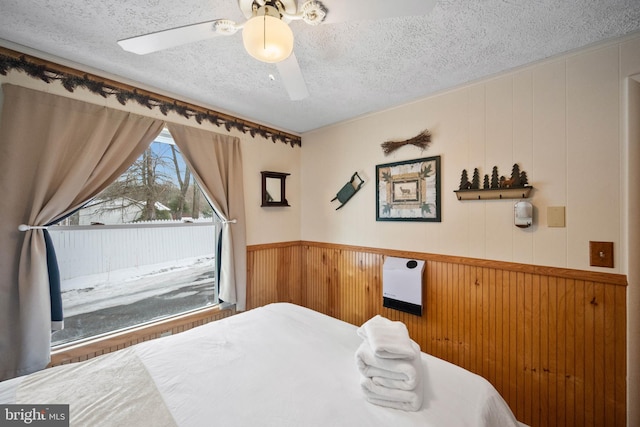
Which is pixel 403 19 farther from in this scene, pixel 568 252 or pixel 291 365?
pixel 291 365

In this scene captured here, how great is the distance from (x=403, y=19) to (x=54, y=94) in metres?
2.16

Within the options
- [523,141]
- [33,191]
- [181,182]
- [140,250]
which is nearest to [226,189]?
[181,182]

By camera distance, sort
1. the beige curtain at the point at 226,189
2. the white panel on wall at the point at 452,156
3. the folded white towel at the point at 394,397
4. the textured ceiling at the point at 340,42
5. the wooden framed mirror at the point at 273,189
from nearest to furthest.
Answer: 1. the folded white towel at the point at 394,397
2. the textured ceiling at the point at 340,42
3. the white panel on wall at the point at 452,156
4. the beige curtain at the point at 226,189
5. the wooden framed mirror at the point at 273,189

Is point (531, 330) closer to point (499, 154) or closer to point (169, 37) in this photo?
point (499, 154)

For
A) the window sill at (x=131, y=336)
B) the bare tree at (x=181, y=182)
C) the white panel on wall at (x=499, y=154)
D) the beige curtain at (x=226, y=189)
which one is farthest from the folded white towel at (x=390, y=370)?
the bare tree at (x=181, y=182)

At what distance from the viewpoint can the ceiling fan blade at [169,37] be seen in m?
1.04

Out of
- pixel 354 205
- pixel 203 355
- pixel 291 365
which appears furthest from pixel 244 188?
pixel 291 365

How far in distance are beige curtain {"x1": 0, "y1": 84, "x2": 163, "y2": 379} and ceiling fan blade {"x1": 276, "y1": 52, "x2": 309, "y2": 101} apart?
1403mm

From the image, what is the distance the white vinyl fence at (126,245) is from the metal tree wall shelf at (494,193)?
220 centimetres

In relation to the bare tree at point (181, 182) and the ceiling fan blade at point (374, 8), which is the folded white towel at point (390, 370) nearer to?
the ceiling fan blade at point (374, 8)

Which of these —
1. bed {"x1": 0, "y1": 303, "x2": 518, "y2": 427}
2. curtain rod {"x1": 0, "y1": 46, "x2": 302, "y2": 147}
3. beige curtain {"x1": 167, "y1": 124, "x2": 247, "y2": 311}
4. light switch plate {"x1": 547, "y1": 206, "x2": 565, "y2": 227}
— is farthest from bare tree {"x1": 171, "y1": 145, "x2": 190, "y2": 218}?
light switch plate {"x1": 547, "y1": 206, "x2": 565, "y2": 227}

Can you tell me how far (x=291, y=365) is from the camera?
4.24ft

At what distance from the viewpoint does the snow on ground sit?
174cm

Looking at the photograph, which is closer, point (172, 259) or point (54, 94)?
point (54, 94)
